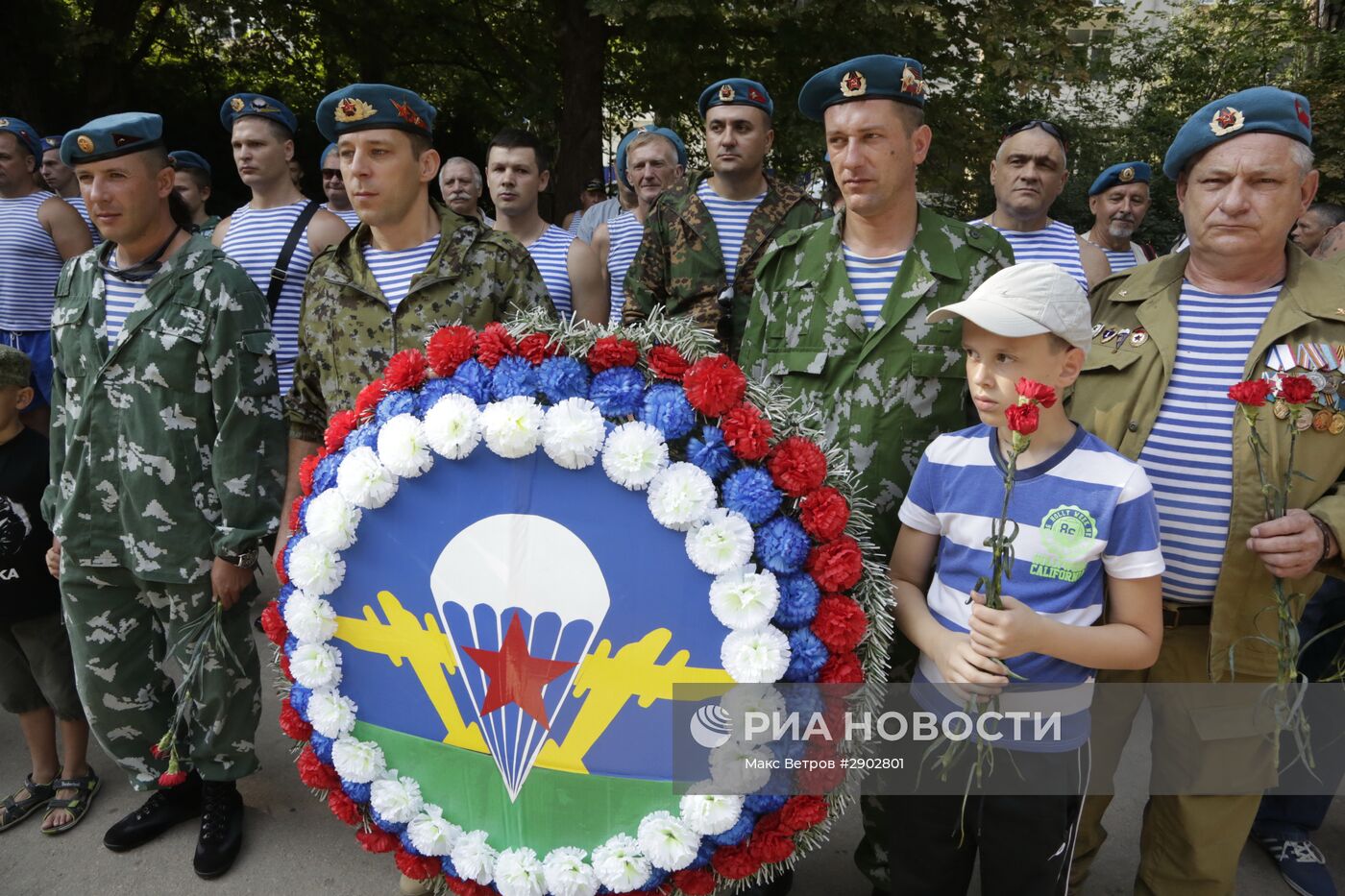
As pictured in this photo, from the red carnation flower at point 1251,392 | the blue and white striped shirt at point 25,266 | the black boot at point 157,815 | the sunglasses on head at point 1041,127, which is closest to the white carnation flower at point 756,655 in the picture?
the red carnation flower at point 1251,392

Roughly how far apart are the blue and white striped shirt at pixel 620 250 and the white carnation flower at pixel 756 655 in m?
3.10

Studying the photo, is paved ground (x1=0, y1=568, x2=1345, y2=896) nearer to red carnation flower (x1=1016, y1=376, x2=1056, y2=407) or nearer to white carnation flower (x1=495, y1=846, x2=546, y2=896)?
white carnation flower (x1=495, y1=846, x2=546, y2=896)

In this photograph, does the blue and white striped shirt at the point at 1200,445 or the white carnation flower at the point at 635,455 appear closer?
the white carnation flower at the point at 635,455

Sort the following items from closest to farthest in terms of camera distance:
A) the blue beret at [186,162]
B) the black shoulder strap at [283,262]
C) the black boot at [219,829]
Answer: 1. the black boot at [219,829]
2. the black shoulder strap at [283,262]
3. the blue beret at [186,162]

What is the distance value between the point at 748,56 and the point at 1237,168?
9902 millimetres

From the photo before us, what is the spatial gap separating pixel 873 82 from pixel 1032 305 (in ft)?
3.02

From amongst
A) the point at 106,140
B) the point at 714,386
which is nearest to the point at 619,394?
the point at 714,386

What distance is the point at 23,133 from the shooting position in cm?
497

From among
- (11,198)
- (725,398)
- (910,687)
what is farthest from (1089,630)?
(11,198)

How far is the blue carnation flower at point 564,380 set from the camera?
203cm

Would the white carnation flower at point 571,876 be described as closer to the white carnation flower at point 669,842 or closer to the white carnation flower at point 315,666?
the white carnation flower at point 669,842

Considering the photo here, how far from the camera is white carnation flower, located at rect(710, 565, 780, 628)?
190 cm

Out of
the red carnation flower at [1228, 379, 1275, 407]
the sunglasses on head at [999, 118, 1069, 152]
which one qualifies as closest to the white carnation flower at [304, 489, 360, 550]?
the red carnation flower at [1228, 379, 1275, 407]

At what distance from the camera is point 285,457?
2.95 m
